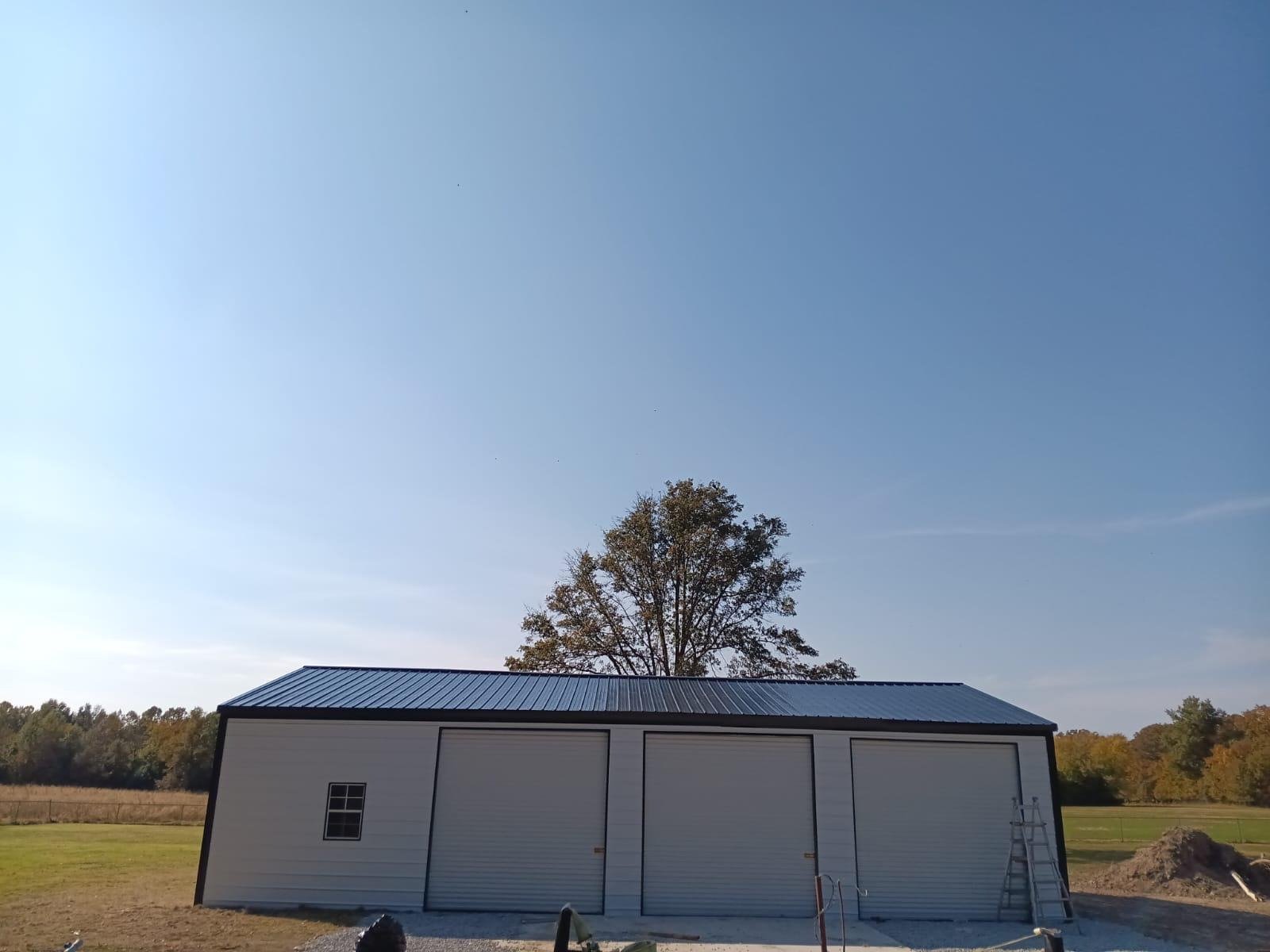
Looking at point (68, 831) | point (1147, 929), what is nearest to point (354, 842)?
Result: point (1147, 929)

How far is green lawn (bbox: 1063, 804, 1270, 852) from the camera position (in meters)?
28.2

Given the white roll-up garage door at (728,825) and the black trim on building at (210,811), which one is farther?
the white roll-up garage door at (728,825)

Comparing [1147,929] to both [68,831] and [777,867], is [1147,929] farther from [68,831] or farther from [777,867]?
[68,831]

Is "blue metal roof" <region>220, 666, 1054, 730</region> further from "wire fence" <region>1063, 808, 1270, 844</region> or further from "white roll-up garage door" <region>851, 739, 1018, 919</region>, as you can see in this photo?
"wire fence" <region>1063, 808, 1270, 844</region>

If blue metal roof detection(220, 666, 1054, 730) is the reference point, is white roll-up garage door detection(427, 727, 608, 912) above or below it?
below

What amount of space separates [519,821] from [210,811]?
5135 mm

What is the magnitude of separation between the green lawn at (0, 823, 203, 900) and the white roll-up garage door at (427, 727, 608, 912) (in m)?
4.53

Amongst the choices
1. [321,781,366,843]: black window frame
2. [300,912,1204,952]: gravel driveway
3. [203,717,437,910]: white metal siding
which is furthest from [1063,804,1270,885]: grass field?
[321,781,366,843]: black window frame

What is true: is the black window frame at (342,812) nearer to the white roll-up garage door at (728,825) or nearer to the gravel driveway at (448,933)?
the gravel driveway at (448,933)

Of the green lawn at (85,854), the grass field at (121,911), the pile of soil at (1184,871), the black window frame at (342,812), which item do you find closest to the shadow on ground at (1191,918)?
the pile of soil at (1184,871)

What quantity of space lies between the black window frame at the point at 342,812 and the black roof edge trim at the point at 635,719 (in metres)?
1.07

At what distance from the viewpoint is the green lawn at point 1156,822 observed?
28219 millimetres

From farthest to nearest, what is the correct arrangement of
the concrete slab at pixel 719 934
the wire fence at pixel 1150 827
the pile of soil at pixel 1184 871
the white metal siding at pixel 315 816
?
the wire fence at pixel 1150 827
the pile of soil at pixel 1184 871
the white metal siding at pixel 315 816
the concrete slab at pixel 719 934

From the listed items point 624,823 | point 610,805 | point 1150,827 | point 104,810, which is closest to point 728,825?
point 624,823
